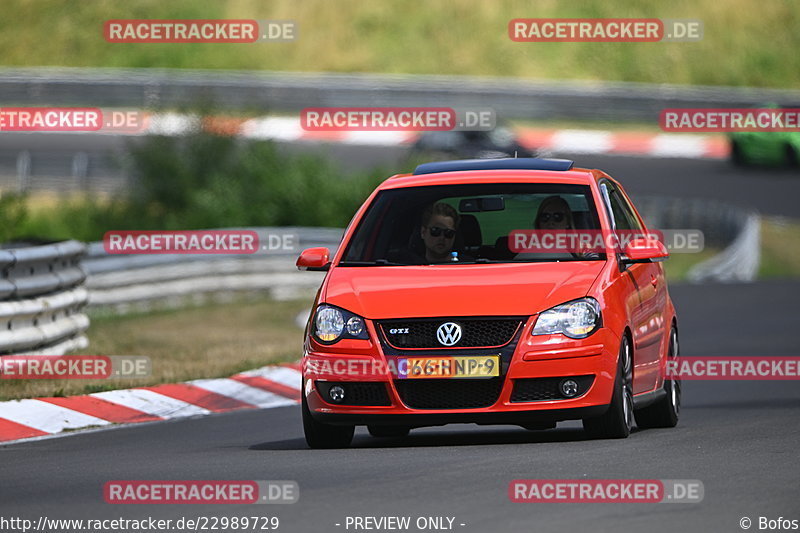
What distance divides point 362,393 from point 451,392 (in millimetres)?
490

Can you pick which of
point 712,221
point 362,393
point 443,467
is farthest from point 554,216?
point 712,221

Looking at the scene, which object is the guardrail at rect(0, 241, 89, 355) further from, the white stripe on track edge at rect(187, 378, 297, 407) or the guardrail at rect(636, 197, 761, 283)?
the guardrail at rect(636, 197, 761, 283)

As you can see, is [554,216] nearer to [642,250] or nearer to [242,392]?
[642,250]

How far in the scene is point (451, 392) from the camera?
30.8 feet

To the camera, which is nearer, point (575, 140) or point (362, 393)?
point (362, 393)

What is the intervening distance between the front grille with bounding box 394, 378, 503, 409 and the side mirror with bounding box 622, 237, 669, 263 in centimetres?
132

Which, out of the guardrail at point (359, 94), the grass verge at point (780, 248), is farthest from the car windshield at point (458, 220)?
the guardrail at point (359, 94)

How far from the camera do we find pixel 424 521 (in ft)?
23.2

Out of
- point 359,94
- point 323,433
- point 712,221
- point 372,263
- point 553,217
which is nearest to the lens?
point 323,433

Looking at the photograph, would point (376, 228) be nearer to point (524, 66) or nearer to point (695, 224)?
point (695, 224)

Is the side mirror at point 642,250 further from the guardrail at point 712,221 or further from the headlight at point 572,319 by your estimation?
the guardrail at point 712,221

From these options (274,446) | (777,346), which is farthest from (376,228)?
(777,346)

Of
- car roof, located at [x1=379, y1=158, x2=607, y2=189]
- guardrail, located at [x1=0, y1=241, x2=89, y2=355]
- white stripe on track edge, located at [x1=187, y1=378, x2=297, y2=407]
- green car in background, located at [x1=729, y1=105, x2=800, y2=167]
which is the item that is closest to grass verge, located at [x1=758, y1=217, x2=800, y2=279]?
green car in background, located at [x1=729, y1=105, x2=800, y2=167]

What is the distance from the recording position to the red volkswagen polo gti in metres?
9.36
